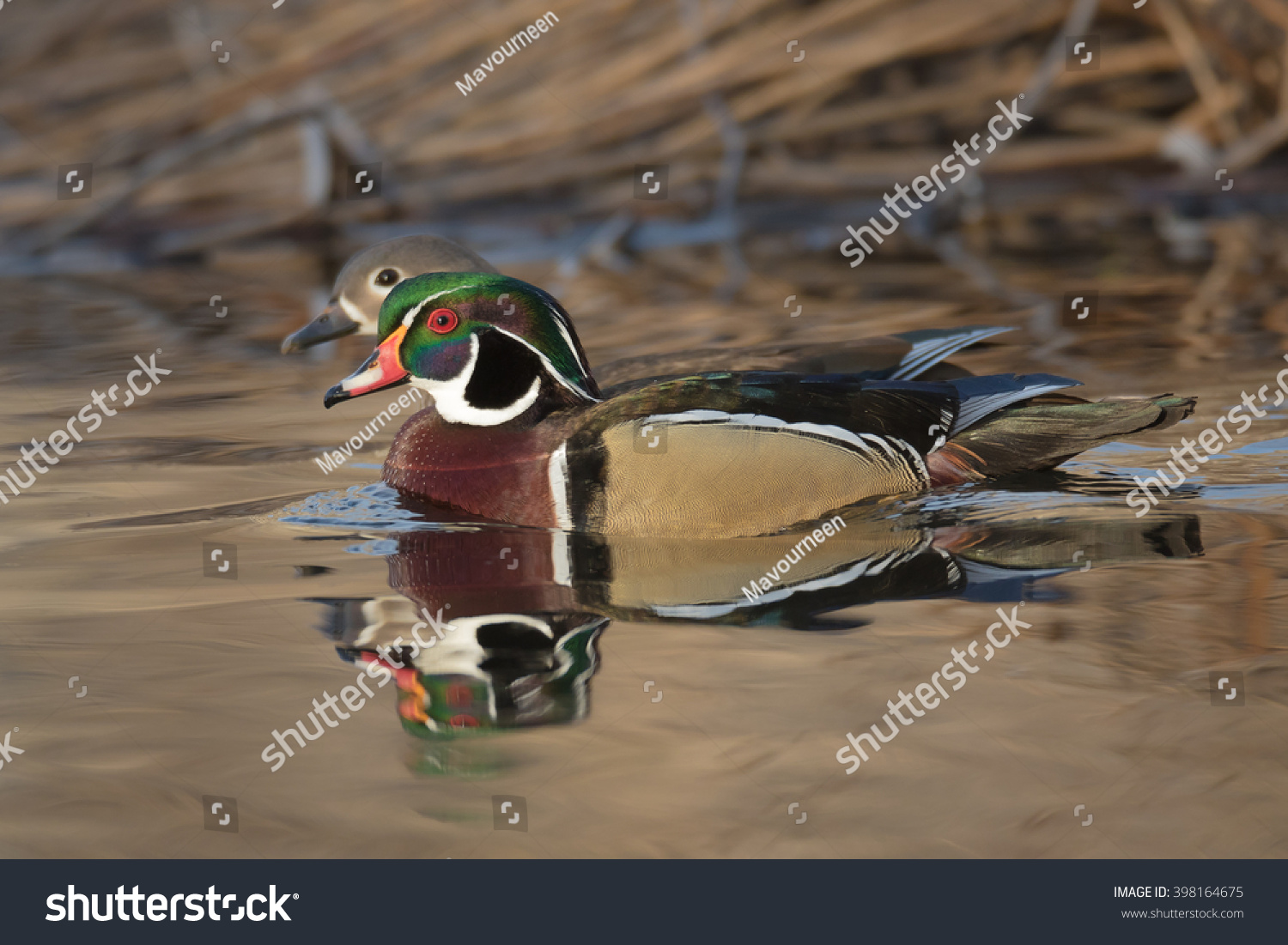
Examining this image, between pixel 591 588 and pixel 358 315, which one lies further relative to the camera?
pixel 358 315

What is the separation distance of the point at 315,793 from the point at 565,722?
1.87ft

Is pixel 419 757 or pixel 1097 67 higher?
pixel 1097 67

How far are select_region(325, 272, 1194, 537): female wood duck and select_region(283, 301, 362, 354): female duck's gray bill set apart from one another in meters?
1.72

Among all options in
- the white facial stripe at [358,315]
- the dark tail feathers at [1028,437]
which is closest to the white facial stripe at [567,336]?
the dark tail feathers at [1028,437]

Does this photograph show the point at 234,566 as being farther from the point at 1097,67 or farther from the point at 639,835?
the point at 1097,67

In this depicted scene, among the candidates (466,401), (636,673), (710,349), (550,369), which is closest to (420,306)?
(466,401)

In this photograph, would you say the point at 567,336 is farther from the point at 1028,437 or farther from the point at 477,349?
the point at 1028,437

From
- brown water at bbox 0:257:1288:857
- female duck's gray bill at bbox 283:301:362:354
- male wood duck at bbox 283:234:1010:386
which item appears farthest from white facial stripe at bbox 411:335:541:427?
female duck's gray bill at bbox 283:301:362:354

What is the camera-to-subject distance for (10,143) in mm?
12914

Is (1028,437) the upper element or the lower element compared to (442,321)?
lower

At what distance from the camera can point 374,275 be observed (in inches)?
295

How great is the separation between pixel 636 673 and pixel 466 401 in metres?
1.77

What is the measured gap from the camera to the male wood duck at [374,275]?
7410mm

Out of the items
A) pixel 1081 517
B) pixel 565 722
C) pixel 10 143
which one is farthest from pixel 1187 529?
pixel 10 143
